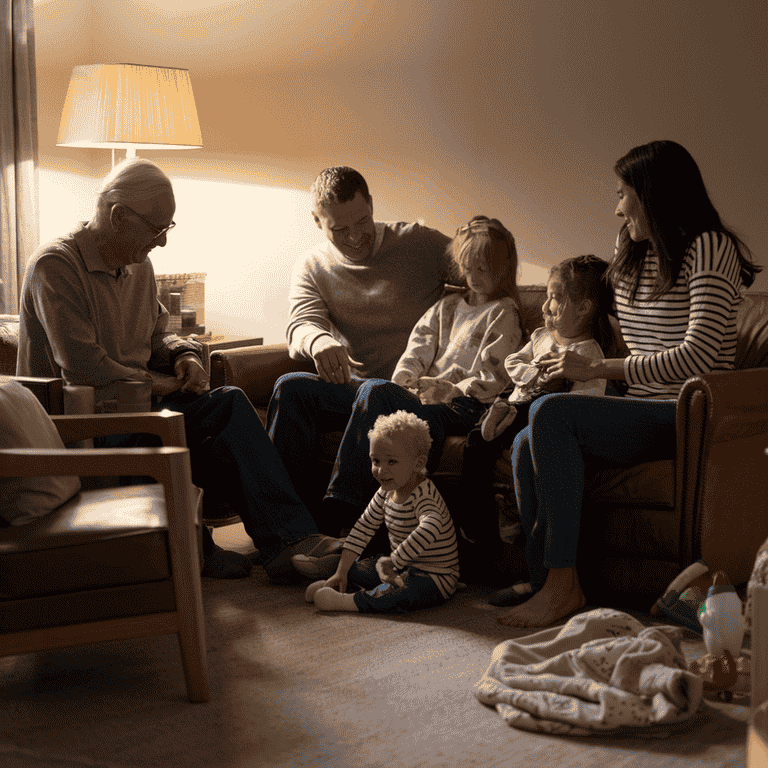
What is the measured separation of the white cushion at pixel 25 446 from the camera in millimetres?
1779

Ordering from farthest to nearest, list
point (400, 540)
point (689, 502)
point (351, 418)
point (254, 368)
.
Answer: point (254, 368)
point (351, 418)
point (400, 540)
point (689, 502)

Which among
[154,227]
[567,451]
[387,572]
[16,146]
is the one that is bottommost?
[387,572]

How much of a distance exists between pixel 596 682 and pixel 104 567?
95 centimetres

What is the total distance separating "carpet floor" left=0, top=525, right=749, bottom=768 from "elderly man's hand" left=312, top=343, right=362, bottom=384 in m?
0.76

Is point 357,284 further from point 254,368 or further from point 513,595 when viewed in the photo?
point 513,595

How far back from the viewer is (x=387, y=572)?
231 cm

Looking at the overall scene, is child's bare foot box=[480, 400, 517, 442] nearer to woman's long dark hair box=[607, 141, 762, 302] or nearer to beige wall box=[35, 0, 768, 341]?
woman's long dark hair box=[607, 141, 762, 302]

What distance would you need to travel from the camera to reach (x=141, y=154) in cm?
446

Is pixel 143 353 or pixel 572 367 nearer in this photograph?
pixel 572 367

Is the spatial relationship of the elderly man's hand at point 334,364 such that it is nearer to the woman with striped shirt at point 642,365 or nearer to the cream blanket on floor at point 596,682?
the woman with striped shirt at point 642,365

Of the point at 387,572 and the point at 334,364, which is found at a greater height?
the point at 334,364

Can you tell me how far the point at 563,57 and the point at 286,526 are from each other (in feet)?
6.44

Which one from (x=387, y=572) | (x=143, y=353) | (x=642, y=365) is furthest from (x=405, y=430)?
(x=143, y=353)

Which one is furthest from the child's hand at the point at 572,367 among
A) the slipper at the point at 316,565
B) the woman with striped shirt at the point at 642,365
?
the slipper at the point at 316,565
